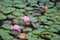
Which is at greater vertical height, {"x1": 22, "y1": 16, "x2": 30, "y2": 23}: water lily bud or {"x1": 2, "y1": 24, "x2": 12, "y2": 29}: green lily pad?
{"x1": 22, "y1": 16, "x2": 30, "y2": 23}: water lily bud

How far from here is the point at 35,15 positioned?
136 centimetres

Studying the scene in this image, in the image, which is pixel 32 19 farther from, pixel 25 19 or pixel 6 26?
pixel 6 26

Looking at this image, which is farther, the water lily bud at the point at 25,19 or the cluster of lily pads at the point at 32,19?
the water lily bud at the point at 25,19

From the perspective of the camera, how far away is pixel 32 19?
4.25ft

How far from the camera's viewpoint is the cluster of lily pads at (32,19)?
115cm

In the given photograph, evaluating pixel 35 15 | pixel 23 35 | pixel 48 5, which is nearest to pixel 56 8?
pixel 48 5

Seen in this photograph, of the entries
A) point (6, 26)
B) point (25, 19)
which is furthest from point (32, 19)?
point (6, 26)

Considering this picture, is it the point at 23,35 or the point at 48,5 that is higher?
the point at 48,5

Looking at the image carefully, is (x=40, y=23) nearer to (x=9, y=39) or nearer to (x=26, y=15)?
(x=26, y=15)

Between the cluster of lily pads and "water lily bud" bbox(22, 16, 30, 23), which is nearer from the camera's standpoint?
the cluster of lily pads

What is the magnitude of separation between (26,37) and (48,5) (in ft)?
1.47

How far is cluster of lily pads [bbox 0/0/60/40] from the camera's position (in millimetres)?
1153

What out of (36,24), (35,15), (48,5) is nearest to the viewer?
(36,24)

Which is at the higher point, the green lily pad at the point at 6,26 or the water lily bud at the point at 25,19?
the water lily bud at the point at 25,19
